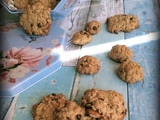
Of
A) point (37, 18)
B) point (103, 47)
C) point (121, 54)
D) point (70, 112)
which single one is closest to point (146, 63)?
point (121, 54)

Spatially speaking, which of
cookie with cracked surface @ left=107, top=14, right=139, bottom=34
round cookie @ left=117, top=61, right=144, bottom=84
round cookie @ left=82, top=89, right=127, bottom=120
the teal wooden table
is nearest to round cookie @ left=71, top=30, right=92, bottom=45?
the teal wooden table

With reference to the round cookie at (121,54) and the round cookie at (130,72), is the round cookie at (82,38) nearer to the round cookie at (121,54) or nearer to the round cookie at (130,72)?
the round cookie at (121,54)

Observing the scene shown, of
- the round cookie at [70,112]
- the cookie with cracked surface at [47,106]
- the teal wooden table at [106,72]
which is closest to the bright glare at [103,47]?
the teal wooden table at [106,72]

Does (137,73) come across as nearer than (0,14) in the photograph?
Yes

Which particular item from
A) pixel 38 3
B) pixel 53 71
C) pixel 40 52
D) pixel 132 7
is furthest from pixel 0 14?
pixel 132 7

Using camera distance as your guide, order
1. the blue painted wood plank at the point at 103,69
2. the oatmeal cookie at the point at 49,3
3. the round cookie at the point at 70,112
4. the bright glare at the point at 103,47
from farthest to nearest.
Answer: the oatmeal cookie at the point at 49,3, the bright glare at the point at 103,47, the blue painted wood plank at the point at 103,69, the round cookie at the point at 70,112

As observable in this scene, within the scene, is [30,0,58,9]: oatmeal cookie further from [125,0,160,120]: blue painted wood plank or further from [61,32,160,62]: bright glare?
[125,0,160,120]: blue painted wood plank

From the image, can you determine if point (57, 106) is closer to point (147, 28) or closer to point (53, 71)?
point (53, 71)
